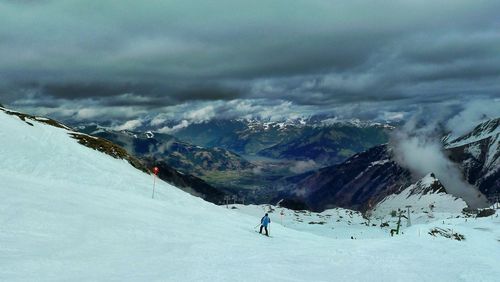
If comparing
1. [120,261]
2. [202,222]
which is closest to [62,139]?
[202,222]

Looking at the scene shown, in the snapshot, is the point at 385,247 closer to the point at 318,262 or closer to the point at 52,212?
the point at 318,262

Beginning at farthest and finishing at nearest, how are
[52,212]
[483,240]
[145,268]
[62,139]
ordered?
[62,139] → [483,240] → [52,212] → [145,268]

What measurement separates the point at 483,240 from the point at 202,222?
36162mm

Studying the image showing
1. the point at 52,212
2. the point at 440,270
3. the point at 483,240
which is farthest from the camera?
the point at 483,240

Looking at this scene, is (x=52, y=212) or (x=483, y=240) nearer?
(x=52, y=212)

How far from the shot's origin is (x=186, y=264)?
23.0 m

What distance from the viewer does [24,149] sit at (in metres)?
67.8

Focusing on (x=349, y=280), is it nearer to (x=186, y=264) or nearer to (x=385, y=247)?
(x=186, y=264)

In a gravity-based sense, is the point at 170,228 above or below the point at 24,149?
below

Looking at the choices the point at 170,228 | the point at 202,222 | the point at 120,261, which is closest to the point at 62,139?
the point at 202,222

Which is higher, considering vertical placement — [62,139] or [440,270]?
[62,139]

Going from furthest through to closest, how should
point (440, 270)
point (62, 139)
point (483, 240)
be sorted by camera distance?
point (62, 139) → point (483, 240) → point (440, 270)

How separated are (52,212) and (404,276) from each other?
2442 centimetres

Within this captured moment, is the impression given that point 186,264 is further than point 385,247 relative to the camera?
No
